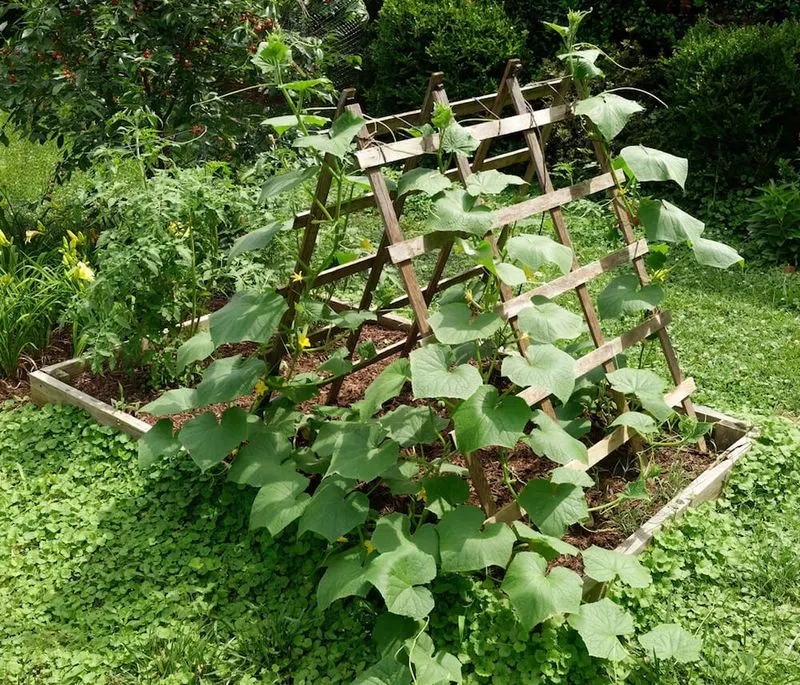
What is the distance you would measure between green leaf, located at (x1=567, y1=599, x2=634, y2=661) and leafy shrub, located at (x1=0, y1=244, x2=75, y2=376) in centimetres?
284

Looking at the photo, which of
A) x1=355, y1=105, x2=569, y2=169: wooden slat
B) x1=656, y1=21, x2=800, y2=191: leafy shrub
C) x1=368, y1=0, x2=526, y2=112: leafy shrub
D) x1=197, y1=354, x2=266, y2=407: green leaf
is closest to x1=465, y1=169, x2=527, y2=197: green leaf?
x1=355, y1=105, x2=569, y2=169: wooden slat

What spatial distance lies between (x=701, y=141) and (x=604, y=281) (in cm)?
180

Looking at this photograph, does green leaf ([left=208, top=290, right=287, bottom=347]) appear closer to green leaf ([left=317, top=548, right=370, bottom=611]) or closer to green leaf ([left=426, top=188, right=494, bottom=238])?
green leaf ([left=426, top=188, right=494, bottom=238])

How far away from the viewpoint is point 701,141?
20.4 ft

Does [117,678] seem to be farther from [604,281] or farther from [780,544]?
[604,281]

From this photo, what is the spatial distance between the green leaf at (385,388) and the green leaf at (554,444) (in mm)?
441

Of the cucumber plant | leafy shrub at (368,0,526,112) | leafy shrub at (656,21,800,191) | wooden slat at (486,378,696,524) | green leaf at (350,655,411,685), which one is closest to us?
green leaf at (350,655,411,685)

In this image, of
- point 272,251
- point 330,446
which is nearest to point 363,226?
point 272,251

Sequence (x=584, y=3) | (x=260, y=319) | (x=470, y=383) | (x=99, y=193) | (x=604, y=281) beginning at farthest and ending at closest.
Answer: (x=584, y=3) < (x=604, y=281) < (x=99, y=193) < (x=260, y=319) < (x=470, y=383)

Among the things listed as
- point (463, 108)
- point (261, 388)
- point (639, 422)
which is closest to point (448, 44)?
point (463, 108)

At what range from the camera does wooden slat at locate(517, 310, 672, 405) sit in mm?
2701

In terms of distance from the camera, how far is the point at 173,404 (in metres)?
3.00

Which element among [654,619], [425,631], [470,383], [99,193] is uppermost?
[99,193]

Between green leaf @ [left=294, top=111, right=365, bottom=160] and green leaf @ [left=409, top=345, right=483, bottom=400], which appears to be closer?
green leaf @ [left=409, top=345, right=483, bottom=400]
